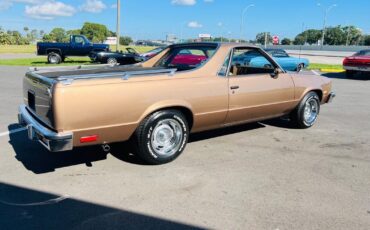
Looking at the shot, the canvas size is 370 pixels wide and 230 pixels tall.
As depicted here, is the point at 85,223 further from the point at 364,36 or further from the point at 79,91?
the point at 364,36

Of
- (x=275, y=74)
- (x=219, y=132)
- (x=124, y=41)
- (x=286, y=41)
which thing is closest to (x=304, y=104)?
(x=275, y=74)

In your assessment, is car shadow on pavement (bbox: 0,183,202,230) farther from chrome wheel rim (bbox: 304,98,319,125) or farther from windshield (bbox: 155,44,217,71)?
chrome wheel rim (bbox: 304,98,319,125)

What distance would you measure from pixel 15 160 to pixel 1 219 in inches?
64.2

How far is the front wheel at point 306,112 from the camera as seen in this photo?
6410 millimetres

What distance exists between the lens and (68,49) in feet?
77.8

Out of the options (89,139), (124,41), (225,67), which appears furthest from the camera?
(124,41)

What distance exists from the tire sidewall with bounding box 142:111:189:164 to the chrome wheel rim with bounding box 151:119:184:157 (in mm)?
38

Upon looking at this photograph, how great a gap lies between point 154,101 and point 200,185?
3.67 feet

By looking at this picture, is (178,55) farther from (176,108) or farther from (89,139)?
(89,139)

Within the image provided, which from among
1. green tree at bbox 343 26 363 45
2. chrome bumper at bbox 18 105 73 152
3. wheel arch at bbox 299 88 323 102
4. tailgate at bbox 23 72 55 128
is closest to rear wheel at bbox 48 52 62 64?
tailgate at bbox 23 72 55 128

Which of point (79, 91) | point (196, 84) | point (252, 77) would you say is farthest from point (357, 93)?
point (79, 91)

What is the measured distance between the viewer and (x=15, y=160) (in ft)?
15.4

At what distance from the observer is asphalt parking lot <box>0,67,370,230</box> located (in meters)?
3.25

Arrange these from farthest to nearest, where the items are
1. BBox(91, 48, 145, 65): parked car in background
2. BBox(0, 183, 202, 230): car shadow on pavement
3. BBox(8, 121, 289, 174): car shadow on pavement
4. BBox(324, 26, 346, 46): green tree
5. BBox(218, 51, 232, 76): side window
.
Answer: BBox(324, 26, 346, 46): green tree, BBox(91, 48, 145, 65): parked car in background, BBox(218, 51, 232, 76): side window, BBox(8, 121, 289, 174): car shadow on pavement, BBox(0, 183, 202, 230): car shadow on pavement
